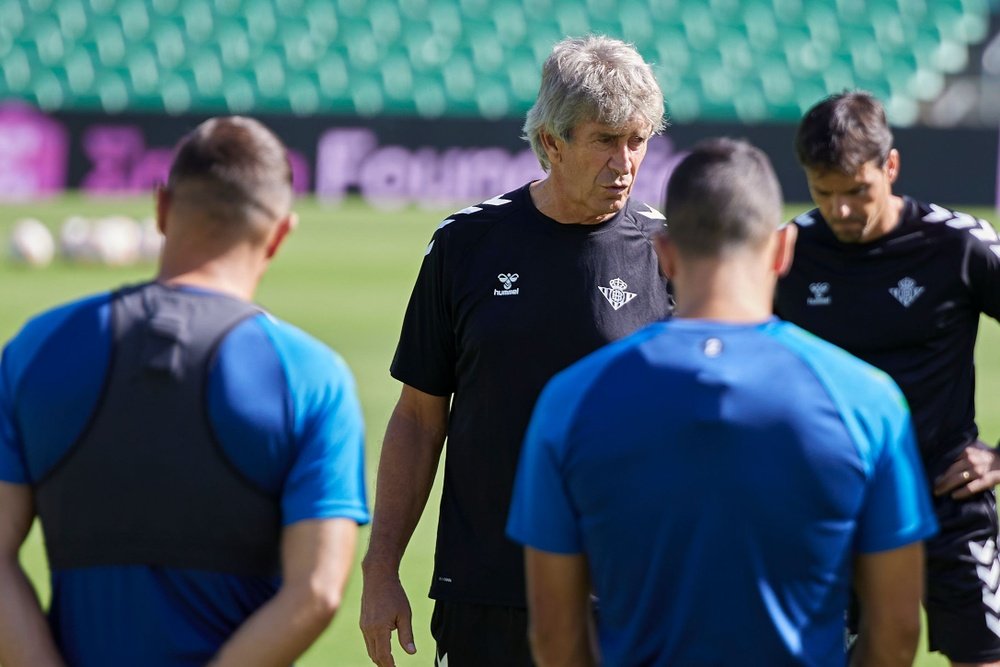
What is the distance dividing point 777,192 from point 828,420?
444mm

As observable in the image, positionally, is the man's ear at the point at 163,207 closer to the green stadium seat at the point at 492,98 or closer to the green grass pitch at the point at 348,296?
the green grass pitch at the point at 348,296

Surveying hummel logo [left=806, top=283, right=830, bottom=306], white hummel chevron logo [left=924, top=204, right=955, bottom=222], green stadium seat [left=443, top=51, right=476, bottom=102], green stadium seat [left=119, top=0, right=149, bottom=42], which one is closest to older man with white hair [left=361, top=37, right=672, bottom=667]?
hummel logo [left=806, top=283, right=830, bottom=306]

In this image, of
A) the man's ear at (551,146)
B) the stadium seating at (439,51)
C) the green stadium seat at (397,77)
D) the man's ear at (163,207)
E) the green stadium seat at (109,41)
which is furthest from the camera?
the green stadium seat at (109,41)

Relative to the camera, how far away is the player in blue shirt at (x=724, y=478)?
8.24ft

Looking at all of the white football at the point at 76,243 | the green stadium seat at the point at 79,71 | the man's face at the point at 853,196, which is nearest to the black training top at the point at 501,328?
the man's face at the point at 853,196

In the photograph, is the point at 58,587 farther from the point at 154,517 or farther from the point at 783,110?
the point at 783,110

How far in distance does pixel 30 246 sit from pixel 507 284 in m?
15.7

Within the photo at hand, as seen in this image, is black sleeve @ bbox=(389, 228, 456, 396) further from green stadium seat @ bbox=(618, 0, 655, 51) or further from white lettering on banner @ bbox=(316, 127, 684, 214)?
green stadium seat @ bbox=(618, 0, 655, 51)

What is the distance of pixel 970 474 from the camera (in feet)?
13.8

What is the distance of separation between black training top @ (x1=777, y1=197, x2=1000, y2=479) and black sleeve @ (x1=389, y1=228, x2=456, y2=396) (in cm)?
115

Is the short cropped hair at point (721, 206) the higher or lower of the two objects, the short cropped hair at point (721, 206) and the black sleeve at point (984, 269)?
the higher

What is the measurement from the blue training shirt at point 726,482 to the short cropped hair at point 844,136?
1593 mm

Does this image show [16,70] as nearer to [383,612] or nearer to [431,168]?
[431,168]

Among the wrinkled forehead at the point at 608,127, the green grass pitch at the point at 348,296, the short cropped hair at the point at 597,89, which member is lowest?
the green grass pitch at the point at 348,296
